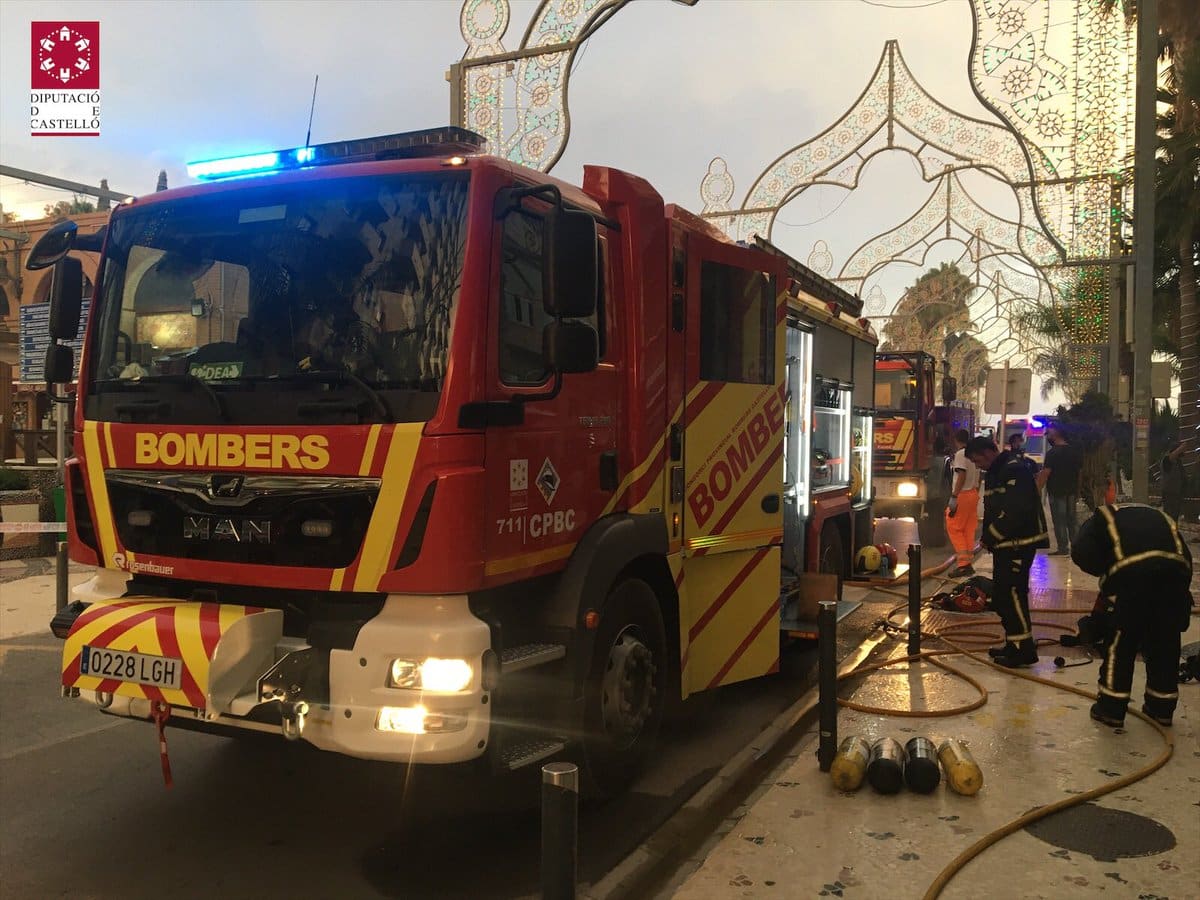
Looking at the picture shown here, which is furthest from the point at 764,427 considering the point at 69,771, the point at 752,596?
the point at 69,771

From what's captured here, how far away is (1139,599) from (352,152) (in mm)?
4856

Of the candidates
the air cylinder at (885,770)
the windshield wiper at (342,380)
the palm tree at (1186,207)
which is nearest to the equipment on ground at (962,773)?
the air cylinder at (885,770)

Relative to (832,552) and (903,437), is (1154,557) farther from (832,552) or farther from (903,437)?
(903,437)

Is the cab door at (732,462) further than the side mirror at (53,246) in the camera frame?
Yes

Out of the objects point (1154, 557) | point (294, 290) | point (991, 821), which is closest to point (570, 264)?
point (294, 290)

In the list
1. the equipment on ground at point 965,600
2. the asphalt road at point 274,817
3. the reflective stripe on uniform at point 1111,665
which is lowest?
the asphalt road at point 274,817

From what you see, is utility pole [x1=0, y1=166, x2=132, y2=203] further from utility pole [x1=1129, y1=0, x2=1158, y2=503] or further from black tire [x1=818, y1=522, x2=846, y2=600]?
utility pole [x1=1129, y1=0, x2=1158, y2=503]

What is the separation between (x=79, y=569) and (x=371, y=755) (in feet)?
33.4

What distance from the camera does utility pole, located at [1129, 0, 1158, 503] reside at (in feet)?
36.3

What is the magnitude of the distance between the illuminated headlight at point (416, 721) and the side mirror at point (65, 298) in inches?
98.7

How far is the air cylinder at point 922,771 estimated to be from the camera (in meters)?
4.44

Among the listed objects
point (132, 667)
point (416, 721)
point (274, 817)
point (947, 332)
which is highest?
point (947, 332)

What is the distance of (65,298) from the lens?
4453 mm

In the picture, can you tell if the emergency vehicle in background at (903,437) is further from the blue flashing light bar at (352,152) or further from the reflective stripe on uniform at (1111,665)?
the blue flashing light bar at (352,152)
